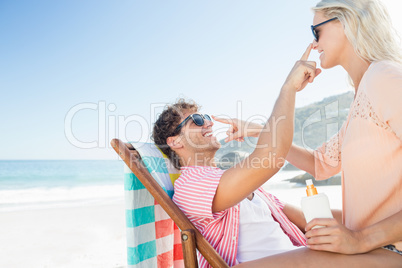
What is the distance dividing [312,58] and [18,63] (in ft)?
128

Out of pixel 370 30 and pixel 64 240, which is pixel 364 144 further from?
pixel 64 240

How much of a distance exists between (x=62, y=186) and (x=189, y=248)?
74.4ft

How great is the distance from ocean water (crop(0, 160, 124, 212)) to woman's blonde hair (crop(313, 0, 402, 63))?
45.1 feet

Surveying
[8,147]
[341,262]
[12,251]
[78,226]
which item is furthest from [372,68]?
[8,147]

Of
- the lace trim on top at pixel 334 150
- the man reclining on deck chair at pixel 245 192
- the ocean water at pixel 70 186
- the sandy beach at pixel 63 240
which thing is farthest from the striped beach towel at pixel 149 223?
the ocean water at pixel 70 186

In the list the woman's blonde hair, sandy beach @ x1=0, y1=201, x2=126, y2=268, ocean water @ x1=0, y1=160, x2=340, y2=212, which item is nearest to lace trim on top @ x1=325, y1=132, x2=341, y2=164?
→ the woman's blonde hair

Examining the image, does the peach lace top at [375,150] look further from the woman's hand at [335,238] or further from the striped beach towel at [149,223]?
the striped beach towel at [149,223]

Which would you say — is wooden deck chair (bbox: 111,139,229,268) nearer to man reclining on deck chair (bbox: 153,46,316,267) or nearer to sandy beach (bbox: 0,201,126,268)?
man reclining on deck chair (bbox: 153,46,316,267)

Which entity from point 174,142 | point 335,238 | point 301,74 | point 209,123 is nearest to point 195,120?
point 209,123

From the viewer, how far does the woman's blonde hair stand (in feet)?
4.96

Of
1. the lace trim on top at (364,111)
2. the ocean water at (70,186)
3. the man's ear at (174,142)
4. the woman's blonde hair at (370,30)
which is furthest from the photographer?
the ocean water at (70,186)

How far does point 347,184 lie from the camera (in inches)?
57.9

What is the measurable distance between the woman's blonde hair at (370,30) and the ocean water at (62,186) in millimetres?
13743

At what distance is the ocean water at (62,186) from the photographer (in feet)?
50.8
